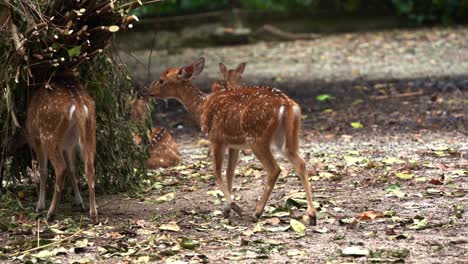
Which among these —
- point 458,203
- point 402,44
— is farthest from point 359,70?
point 458,203

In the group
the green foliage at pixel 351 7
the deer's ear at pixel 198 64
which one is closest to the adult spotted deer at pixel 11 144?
the deer's ear at pixel 198 64

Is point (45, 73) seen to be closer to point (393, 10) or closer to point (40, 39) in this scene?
point (40, 39)

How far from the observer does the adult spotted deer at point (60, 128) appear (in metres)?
7.97

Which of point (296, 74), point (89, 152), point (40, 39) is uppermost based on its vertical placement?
point (40, 39)

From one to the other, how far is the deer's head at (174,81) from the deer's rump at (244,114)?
90cm

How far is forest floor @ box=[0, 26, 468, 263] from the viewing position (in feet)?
22.6

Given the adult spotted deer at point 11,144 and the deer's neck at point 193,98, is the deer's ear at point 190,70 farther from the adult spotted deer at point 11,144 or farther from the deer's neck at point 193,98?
the adult spotted deer at point 11,144

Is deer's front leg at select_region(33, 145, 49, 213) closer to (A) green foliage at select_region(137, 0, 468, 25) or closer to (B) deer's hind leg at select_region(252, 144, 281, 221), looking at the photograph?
(B) deer's hind leg at select_region(252, 144, 281, 221)

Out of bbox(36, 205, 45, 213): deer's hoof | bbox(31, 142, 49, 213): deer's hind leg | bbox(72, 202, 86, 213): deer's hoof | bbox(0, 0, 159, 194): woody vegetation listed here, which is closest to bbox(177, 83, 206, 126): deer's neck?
bbox(0, 0, 159, 194): woody vegetation

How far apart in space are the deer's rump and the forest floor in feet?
2.05

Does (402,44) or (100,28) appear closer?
(100,28)

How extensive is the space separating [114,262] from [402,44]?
13.3 m

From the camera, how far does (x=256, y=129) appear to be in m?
7.84

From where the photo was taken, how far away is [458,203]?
8.04 m
